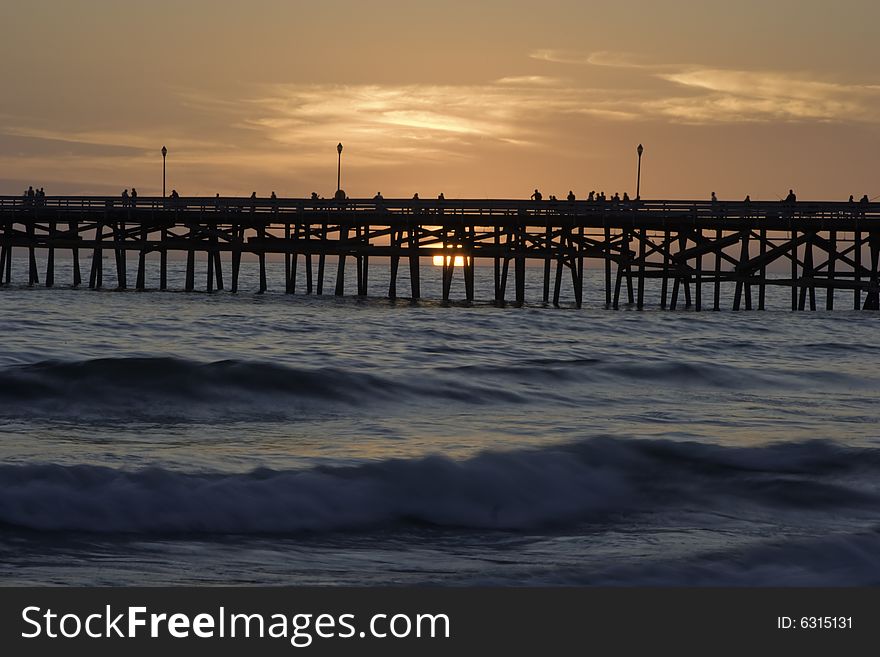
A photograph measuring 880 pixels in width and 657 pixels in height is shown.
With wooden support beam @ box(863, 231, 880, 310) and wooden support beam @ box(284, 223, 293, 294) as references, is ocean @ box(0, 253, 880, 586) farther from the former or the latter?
wooden support beam @ box(284, 223, 293, 294)

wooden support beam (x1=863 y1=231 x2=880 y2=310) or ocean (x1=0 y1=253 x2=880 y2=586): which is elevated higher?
wooden support beam (x1=863 y1=231 x2=880 y2=310)

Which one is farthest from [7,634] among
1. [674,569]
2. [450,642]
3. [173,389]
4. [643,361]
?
Answer: [643,361]

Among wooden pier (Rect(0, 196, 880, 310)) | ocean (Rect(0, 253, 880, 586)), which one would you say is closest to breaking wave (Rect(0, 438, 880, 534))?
ocean (Rect(0, 253, 880, 586))

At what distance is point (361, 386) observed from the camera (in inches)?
755

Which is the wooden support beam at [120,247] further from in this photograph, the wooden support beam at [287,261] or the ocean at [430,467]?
the ocean at [430,467]

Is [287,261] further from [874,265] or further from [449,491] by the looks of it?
[449,491]

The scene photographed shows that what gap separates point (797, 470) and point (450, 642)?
22.2ft

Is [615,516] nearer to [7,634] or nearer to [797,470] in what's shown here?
[797,470]

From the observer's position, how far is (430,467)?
40.5 feet

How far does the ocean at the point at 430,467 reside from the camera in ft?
30.4

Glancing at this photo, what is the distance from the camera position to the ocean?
30.4 feet

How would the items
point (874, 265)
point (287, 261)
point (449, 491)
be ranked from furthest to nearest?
point (287, 261) → point (874, 265) → point (449, 491)

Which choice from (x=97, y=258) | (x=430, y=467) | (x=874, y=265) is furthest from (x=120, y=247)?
(x=430, y=467)

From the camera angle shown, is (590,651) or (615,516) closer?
(590,651)
